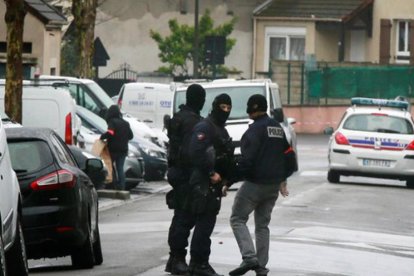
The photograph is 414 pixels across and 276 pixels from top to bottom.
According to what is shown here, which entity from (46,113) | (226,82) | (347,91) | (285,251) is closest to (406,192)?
(226,82)

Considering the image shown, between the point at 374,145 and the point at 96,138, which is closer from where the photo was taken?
the point at 96,138

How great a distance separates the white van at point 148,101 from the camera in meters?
39.2

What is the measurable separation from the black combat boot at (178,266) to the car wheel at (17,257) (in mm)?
2215

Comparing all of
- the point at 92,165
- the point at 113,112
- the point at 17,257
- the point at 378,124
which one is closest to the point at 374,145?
the point at 378,124

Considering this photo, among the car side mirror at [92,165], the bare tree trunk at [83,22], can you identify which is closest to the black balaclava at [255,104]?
the car side mirror at [92,165]

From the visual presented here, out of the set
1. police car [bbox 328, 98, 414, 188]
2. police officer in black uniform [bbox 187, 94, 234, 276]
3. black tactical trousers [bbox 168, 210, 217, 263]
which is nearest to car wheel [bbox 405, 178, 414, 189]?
police car [bbox 328, 98, 414, 188]

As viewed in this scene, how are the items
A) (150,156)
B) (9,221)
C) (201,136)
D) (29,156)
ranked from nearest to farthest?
(9,221) → (29,156) → (201,136) → (150,156)

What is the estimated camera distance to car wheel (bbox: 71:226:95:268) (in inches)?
615

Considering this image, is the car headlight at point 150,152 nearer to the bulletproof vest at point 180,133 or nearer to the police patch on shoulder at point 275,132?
the bulletproof vest at point 180,133

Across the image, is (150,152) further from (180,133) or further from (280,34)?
(280,34)

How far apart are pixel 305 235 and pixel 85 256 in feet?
15.6

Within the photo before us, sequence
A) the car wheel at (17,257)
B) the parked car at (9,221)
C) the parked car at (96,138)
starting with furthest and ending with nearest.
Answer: the parked car at (96,138)
the car wheel at (17,257)
the parked car at (9,221)

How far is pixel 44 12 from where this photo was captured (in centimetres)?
4219

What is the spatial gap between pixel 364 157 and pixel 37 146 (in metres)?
18.1
